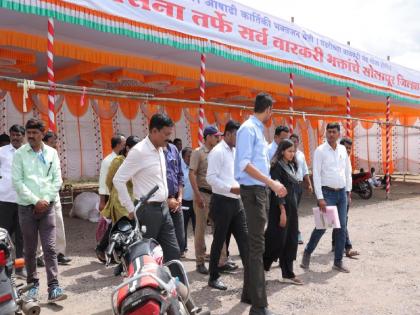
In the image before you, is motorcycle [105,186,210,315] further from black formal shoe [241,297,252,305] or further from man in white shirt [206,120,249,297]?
man in white shirt [206,120,249,297]

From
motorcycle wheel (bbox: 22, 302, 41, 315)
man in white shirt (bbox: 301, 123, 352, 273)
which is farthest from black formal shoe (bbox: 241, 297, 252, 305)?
motorcycle wheel (bbox: 22, 302, 41, 315)

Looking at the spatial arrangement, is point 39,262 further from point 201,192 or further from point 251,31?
point 251,31

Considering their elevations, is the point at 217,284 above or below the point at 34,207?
below

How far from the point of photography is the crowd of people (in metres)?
3.51

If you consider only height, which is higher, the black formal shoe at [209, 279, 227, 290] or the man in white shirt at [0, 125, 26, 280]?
the man in white shirt at [0, 125, 26, 280]

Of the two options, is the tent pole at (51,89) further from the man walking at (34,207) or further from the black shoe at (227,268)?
the black shoe at (227,268)

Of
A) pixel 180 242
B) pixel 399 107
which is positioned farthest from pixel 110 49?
pixel 399 107

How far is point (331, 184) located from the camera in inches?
207

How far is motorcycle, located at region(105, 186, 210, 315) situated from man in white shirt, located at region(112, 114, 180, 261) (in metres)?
0.51

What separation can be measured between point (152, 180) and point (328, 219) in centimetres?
247

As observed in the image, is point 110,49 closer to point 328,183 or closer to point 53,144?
point 53,144

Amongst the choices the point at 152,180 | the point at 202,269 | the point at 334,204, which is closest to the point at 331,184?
the point at 334,204

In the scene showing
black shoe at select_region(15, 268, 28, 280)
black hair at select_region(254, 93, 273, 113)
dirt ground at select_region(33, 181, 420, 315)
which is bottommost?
dirt ground at select_region(33, 181, 420, 315)

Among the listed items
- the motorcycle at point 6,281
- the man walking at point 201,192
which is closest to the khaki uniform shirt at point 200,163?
the man walking at point 201,192
